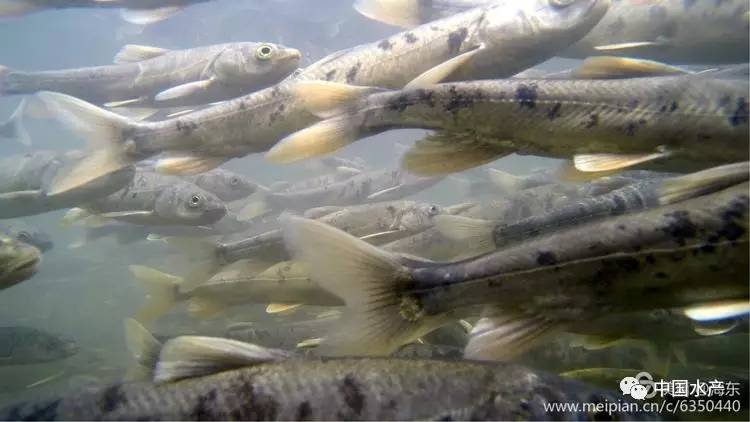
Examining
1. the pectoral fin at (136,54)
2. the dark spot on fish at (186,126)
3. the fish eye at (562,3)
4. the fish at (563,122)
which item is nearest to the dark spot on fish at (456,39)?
the fish eye at (562,3)

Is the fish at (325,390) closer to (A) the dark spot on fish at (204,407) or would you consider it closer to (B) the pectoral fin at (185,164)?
(A) the dark spot on fish at (204,407)

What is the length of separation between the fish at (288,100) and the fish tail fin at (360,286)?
7.44 ft

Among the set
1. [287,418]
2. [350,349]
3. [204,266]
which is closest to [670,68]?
[350,349]

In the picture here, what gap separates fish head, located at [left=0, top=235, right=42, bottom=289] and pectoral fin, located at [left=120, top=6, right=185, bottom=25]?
14.7 feet

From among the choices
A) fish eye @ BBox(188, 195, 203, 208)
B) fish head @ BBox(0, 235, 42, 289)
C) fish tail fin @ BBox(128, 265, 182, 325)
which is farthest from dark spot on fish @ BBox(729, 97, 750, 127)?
fish eye @ BBox(188, 195, 203, 208)

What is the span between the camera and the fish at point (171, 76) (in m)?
5.96

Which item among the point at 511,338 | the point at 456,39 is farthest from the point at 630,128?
the point at 456,39

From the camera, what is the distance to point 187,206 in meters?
7.41

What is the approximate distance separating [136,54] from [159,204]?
104 inches

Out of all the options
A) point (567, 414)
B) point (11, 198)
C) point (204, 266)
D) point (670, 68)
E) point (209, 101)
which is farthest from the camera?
point (11, 198)

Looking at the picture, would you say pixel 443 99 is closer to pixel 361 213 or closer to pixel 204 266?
pixel 361 213

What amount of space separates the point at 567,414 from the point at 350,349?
1.02 metres

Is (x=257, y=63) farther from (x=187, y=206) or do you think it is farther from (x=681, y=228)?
(x=681, y=228)

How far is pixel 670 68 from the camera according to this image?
3193mm
